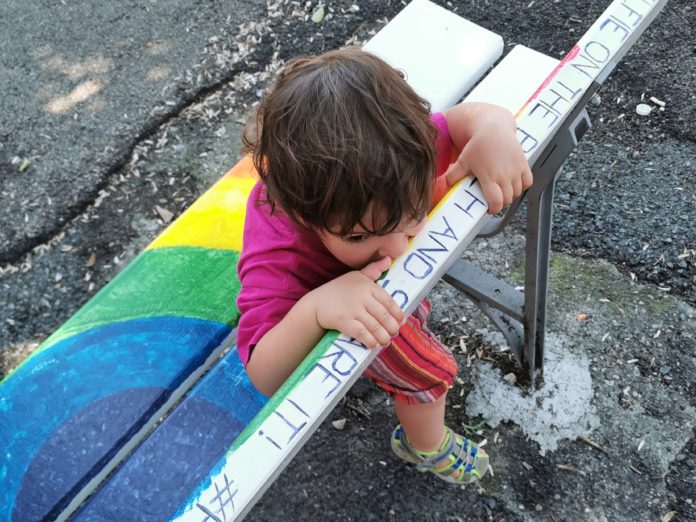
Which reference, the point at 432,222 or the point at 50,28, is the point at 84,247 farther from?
the point at 432,222

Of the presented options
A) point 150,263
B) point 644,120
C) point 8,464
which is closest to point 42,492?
point 8,464

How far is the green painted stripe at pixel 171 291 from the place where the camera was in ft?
6.32

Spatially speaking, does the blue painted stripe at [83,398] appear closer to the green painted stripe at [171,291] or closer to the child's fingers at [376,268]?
the green painted stripe at [171,291]

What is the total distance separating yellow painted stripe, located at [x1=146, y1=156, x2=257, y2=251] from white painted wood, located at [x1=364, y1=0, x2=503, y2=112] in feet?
1.92

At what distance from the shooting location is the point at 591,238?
2.63 metres

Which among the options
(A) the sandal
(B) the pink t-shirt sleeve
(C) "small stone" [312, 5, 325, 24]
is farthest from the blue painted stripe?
(C) "small stone" [312, 5, 325, 24]

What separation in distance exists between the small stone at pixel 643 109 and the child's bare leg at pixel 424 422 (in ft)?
5.65

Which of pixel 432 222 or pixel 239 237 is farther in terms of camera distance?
pixel 239 237

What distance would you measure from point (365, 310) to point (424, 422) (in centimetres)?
86

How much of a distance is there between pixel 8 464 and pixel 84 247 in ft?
4.53

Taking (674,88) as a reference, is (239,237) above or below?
below

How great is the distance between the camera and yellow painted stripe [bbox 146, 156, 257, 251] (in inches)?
80.0

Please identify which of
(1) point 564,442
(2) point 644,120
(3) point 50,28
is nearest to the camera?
(1) point 564,442

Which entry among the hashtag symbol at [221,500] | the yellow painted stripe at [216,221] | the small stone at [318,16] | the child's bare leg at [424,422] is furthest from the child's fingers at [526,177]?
the small stone at [318,16]
